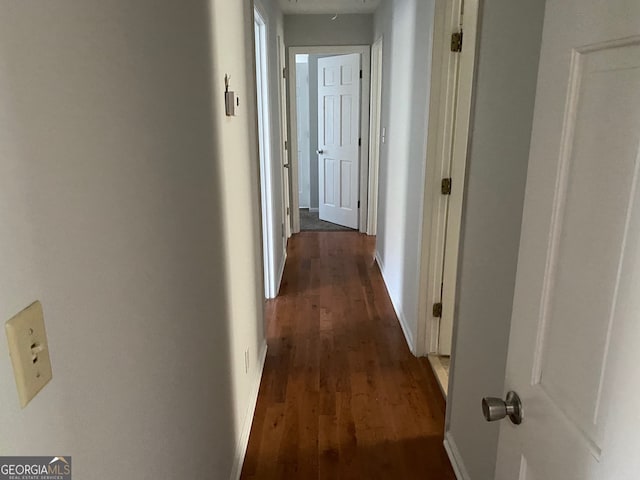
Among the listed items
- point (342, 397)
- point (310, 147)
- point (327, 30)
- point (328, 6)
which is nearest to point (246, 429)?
point (342, 397)

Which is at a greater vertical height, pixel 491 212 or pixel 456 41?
pixel 456 41

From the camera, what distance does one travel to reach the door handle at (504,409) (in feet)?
2.96

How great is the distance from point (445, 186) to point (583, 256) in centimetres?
197

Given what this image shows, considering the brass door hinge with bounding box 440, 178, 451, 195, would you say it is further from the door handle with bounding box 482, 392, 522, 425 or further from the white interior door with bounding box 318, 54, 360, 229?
the white interior door with bounding box 318, 54, 360, 229

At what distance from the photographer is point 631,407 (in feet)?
1.99

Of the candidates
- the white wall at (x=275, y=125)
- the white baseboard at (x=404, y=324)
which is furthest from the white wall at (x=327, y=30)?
the white baseboard at (x=404, y=324)

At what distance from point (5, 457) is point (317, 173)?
6.49m

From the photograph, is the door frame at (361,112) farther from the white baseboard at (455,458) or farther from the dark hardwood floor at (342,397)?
the white baseboard at (455,458)

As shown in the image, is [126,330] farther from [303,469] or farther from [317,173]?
[317,173]

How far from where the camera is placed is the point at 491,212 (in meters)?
1.58

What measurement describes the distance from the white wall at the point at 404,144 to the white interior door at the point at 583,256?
6.06ft

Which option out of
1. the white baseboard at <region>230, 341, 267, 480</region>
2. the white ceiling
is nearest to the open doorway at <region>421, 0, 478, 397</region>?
the white baseboard at <region>230, 341, 267, 480</region>

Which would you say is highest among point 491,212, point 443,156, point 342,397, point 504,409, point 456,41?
point 456,41

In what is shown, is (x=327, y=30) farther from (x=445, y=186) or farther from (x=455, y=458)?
(x=455, y=458)
